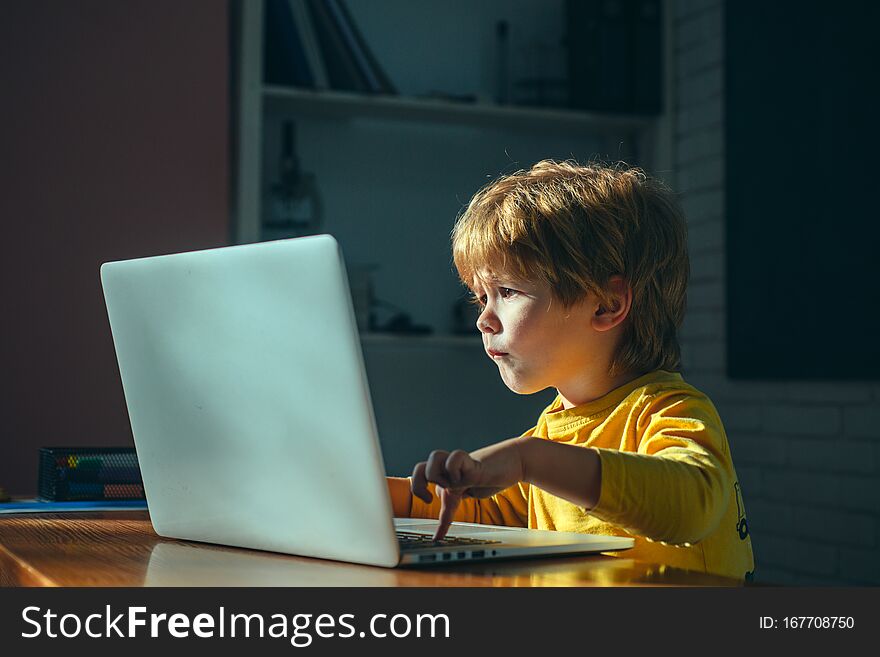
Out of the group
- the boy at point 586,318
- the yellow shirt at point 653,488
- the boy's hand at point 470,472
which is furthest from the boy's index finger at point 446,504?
the boy at point 586,318

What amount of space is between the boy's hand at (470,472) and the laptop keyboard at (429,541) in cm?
5

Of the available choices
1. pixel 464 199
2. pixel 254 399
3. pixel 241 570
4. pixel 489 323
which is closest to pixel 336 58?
pixel 464 199

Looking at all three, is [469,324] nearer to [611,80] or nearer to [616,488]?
[611,80]

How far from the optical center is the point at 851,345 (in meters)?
2.42

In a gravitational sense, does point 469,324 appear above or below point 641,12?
below

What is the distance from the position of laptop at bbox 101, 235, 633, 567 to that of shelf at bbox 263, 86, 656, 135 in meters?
1.88

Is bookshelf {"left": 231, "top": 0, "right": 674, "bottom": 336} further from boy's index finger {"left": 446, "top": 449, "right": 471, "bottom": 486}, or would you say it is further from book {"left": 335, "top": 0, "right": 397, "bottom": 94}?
boy's index finger {"left": 446, "top": 449, "right": 471, "bottom": 486}

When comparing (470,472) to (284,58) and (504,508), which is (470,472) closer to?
(504,508)

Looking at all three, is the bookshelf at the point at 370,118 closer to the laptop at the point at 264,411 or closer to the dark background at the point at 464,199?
the dark background at the point at 464,199

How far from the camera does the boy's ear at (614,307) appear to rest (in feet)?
3.85

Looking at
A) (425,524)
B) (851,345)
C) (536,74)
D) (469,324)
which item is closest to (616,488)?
(425,524)

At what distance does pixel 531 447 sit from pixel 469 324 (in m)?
2.21

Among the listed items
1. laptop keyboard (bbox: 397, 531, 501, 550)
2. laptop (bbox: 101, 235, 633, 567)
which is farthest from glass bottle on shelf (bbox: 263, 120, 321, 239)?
laptop keyboard (bbox: 397, 531, 501, 550)

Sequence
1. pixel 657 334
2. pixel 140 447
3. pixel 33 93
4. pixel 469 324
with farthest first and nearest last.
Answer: pixel 469 324 → pixel 33 93 → pixel 657 334 → pixel 140 447
